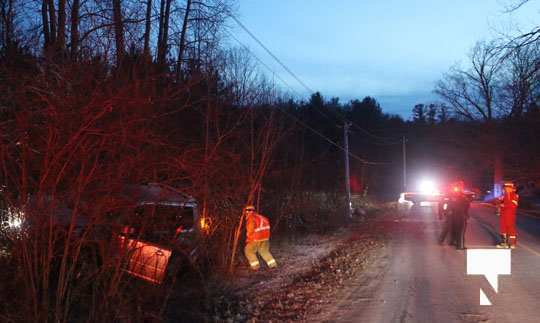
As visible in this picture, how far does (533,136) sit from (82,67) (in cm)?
4740

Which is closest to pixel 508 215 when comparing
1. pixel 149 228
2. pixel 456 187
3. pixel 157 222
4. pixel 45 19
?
pixel 456 187

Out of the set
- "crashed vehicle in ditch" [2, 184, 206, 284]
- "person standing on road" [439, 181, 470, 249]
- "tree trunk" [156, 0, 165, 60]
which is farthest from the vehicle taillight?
"tree trunk" [156, 0, 165, 60]

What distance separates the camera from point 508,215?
54.4ft

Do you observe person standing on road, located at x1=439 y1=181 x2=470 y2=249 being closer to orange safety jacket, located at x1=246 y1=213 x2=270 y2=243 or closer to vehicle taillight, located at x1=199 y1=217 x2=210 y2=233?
orange safety jacket, located at x1=246 y1=213 x2=270 y2=243

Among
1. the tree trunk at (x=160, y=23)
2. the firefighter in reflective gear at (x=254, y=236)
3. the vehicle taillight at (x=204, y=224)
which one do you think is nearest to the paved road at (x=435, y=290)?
the firefighter in reflective gear at (x=254, y=236)

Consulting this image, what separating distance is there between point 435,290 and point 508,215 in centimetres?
647

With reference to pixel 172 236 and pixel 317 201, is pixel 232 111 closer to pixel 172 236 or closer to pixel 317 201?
pixel 172 236

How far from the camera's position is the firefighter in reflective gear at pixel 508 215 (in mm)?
16609

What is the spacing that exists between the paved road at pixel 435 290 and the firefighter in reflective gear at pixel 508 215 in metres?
0.46

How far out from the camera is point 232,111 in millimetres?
18547

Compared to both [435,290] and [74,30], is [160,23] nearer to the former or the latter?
[74,30]

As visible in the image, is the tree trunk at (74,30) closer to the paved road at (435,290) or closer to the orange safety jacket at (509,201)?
the paved road at (435,290)

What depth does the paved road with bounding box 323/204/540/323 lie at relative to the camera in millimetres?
9094

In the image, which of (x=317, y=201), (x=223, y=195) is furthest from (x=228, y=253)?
(x=317, y=201)
